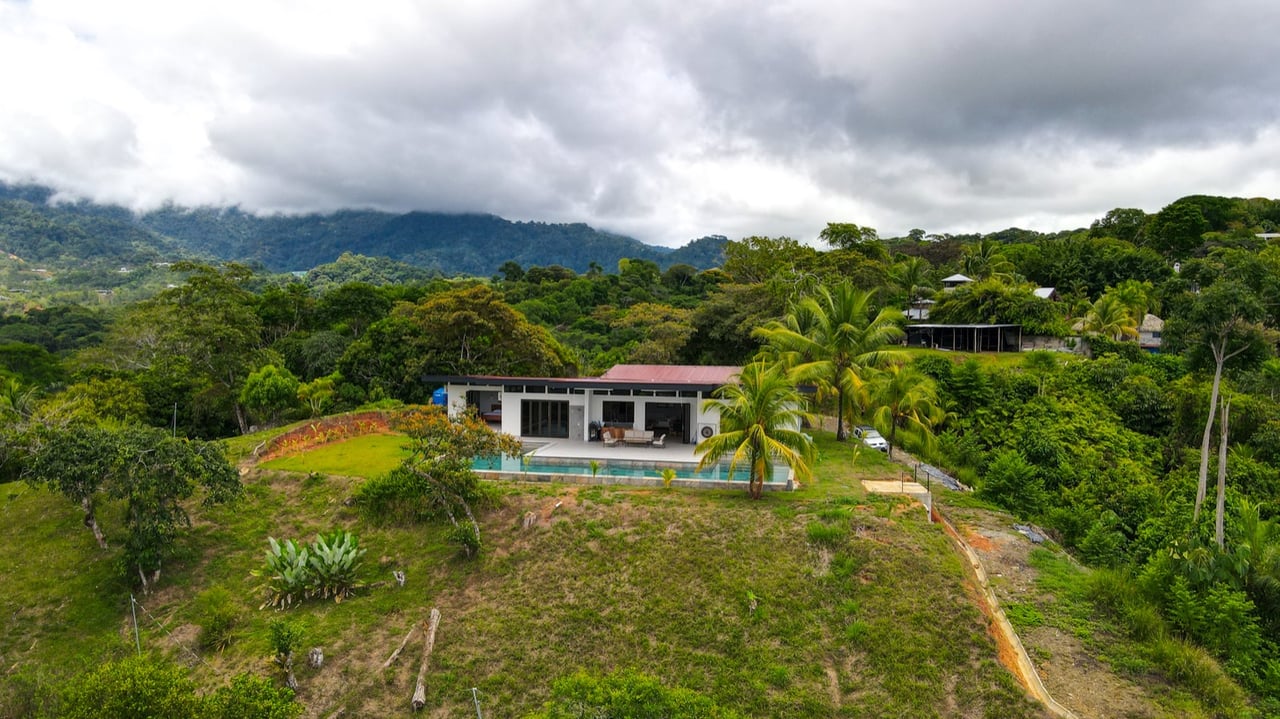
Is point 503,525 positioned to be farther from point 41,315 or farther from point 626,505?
point 41,315

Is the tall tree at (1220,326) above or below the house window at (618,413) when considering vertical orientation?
above

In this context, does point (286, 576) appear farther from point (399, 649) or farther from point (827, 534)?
point (827, 534)

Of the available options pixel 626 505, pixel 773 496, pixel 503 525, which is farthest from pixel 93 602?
pixel 773 496

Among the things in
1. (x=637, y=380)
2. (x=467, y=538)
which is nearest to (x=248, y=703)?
(x=467, y=538)

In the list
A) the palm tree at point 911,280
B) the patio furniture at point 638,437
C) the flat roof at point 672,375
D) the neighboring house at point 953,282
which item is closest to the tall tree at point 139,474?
the patio furniture at point 638,437

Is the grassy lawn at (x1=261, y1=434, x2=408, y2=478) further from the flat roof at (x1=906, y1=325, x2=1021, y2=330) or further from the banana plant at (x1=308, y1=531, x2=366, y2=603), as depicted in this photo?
the flat roof at (x1=906, y1=325, x2=1021, y2=330)

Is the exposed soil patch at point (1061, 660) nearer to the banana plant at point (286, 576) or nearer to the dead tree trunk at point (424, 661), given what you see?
the dead tree trunk at point (424, 661)
